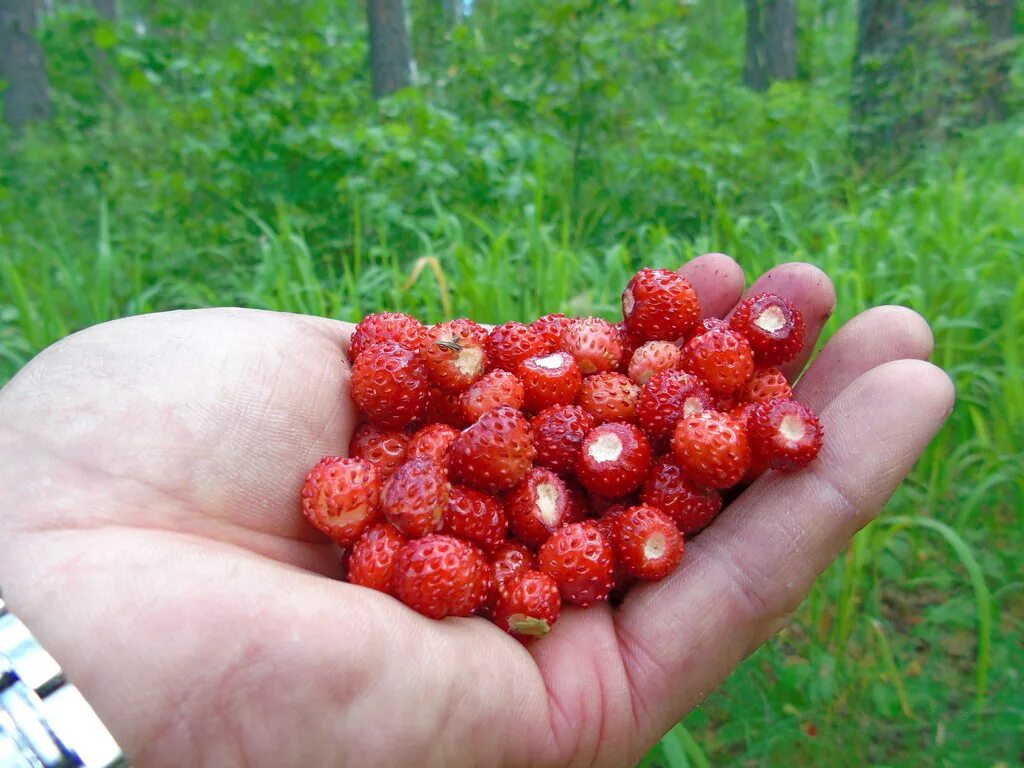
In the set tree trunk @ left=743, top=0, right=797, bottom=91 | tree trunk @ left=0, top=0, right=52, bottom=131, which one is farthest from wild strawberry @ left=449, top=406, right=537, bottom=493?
tree trunk @ left=743, top=0, right=797, bottom=91

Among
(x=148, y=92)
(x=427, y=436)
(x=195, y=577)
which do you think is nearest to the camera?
(x=195, y=577)

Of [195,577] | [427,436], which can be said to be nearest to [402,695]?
[195,577]

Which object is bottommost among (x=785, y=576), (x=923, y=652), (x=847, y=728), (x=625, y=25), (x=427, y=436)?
(x=923, y=652)

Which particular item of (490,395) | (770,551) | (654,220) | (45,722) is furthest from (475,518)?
(654,220)

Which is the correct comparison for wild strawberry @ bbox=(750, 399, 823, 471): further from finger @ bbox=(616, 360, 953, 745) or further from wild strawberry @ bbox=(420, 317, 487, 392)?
wild strawberry @ bbox=(420, 317, 487, 392)

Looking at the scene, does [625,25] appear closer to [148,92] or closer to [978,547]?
[148,92]

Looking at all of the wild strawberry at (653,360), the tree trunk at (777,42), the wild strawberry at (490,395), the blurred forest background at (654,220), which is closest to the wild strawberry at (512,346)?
the wild strawberry at (490,395)
